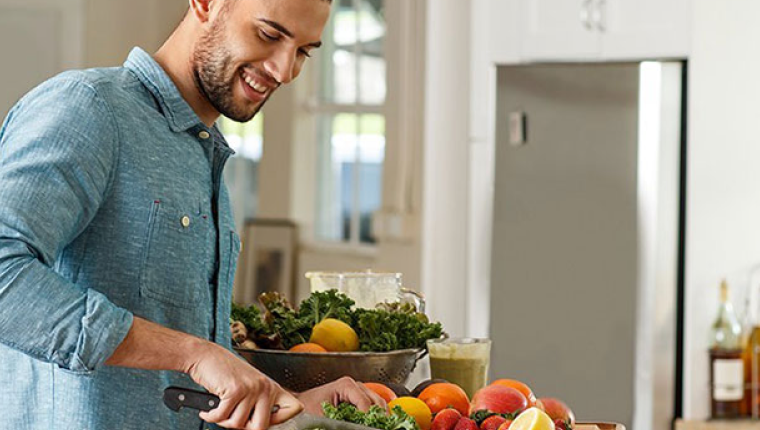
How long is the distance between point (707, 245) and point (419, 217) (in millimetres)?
1652

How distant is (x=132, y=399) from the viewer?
169cm

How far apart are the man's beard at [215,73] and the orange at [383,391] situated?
49 cm

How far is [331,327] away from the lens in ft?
6.96

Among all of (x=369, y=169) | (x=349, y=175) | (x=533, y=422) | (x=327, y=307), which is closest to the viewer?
(x=533, y=422)

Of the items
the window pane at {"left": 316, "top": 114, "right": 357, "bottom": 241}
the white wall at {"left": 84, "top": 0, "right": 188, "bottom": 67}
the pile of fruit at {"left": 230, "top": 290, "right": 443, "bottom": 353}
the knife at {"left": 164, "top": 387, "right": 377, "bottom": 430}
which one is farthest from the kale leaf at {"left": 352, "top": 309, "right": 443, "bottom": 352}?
the white wall at {"left": 84, "top": 0, "right": 188, "bottom": 67}

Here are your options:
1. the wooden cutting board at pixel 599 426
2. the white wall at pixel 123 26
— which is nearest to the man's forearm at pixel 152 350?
the wooden cutting board at pixel 599 426

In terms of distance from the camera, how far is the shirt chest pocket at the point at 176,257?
168cm

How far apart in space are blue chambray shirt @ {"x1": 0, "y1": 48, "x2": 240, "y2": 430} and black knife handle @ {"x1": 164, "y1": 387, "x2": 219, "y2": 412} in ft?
0.34

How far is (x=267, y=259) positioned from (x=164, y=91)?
4978mm

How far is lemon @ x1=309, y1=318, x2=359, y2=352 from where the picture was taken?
211 centimetres

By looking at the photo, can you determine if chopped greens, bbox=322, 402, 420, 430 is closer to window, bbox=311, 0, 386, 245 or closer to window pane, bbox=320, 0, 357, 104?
window, bbox=311, 0, 386, 245

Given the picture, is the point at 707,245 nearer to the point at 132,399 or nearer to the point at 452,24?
the point at 452,24

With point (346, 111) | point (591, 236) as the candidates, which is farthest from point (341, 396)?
point (346, 111)

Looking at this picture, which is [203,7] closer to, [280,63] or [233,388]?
[280,63]
